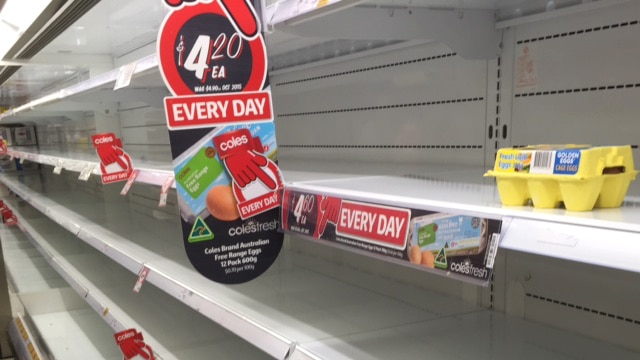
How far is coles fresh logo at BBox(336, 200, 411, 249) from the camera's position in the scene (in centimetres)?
80

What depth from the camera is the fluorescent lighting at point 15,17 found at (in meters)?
2.39

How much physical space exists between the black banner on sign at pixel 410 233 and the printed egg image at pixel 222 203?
0.18 m

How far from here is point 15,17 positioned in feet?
9.03

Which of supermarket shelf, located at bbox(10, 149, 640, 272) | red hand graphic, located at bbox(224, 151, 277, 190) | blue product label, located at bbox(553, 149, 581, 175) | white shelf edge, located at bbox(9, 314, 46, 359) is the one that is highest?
blue product label, located at bbox(553, 149, 581, 175)

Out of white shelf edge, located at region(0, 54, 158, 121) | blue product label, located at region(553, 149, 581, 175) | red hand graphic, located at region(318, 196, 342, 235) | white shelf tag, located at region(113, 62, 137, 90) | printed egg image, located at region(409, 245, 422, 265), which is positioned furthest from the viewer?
white shelf tag, located at region(113, 62, 137, 90)

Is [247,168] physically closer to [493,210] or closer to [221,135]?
[221,135]

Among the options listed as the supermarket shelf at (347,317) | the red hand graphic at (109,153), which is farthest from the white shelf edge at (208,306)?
the red hand graphic at (109,153)

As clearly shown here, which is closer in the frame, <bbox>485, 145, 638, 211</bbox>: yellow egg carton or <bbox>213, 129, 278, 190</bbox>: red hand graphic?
<bbox>485, 145, 638, 211</bbox>: yellow egg carton

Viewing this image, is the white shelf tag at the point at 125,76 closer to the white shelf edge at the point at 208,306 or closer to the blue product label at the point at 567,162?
the white shelf edge at the point at 208,306

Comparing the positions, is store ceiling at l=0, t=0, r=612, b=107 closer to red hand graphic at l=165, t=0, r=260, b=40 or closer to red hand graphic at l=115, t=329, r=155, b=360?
red hand graphic at l=165, t=0, r=260, b=40

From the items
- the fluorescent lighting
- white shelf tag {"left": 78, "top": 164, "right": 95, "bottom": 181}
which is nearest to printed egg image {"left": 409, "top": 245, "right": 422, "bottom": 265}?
white shelf tag {"left": 78, "top": 164, "right": 95, "bottom": 181}

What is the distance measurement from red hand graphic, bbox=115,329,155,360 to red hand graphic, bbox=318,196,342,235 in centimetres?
114

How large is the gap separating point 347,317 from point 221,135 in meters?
0.56

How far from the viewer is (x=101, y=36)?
2.93 metres
